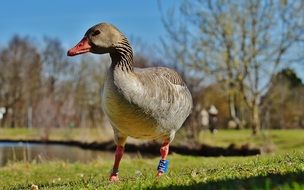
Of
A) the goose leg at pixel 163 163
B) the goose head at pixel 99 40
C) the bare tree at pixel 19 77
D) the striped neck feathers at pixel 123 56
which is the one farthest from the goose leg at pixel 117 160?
the bare tree at pixel 19 77

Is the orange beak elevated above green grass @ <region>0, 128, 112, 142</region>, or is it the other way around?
the orange beak

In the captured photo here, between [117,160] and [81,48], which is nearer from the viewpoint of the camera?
[81,48]

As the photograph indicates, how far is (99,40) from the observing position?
655 cm

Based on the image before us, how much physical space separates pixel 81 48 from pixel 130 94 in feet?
3.06

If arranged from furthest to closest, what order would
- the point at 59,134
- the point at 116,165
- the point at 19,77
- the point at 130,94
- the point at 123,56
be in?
the point at 19,77
the point at 59,134
the point at 116,165
the point at 123,56
the point at 130,94

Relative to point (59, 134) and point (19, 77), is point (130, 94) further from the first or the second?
point (19, 77)

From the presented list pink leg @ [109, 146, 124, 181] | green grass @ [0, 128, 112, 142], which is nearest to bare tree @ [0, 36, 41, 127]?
green grass @ [0, 128, 112, 142]

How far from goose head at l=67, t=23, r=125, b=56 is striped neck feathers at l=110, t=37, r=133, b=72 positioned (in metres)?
0.06

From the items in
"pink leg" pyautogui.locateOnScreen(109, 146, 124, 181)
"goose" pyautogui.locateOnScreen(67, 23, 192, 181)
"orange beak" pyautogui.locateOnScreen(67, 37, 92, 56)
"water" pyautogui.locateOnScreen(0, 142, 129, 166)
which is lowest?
"water" pyautogui.locateOnScreen(0, 142, 129, 166)

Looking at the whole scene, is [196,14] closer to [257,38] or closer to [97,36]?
[257,38]

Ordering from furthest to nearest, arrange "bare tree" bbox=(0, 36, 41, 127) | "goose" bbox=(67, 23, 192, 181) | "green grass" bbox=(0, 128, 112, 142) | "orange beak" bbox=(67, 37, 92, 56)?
"bare tree" bbox=(0, 36, 41, 127), "green grass" bbox=(0, 128, 112, 142), "orange beak" bbox=(67, 37, 92, 56), "goose" bbox=(67, 23, 192, 181)

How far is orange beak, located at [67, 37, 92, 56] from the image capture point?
6.46m

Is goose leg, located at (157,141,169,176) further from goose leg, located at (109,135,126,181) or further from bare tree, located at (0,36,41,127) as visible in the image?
bare tree, located at (0,36,41,127)

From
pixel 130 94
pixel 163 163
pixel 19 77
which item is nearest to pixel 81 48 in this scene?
pixel 130 94
